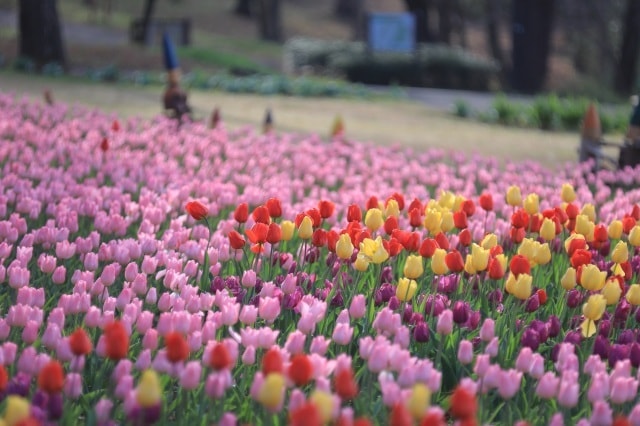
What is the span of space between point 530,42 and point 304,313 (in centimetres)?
2547

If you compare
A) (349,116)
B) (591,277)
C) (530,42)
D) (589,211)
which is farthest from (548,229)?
(530,42)

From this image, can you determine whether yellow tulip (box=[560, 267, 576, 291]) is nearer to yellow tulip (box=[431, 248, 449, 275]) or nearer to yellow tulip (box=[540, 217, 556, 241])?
yellow tulip (box=[431, 248, 449, 275])

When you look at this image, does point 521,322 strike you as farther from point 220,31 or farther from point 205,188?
point 220,31

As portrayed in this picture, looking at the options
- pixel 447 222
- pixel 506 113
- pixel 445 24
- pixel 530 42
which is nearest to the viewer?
pixel 447 222

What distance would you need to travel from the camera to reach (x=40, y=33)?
70.8 feet

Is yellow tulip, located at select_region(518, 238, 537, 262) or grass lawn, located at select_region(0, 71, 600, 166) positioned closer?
yellow tulip, located at select_region(518, 238, 537, 262)

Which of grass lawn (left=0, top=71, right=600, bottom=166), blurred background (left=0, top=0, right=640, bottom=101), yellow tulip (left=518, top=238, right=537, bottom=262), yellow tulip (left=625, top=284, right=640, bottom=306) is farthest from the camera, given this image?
blurred background (left=0, top=0, right=640, bottom=101)

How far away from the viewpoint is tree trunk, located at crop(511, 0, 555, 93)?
90.4 ft

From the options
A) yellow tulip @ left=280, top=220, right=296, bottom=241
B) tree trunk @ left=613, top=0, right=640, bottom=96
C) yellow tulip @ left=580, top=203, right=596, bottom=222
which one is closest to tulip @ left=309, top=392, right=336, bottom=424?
yellow tulip @ left=280, top=220, right=296, bottom=241

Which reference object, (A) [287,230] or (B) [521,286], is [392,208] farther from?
(B) [521,286]

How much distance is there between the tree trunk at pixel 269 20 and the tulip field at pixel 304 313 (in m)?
41.3

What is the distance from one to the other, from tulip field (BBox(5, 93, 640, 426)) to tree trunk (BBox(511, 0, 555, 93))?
2156 centimetres

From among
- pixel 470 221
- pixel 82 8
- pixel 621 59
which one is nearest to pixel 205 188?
pixel 470 221

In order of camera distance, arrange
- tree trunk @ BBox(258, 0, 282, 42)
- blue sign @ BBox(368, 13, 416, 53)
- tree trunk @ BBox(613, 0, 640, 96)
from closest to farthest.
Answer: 1. blue sign @ BBox(368, 13, 416, 53)
2. tree trunk @ BBox(613, 0, 640, 96)
3. tree trunk @ BBox(258, 0, 282, 42)
